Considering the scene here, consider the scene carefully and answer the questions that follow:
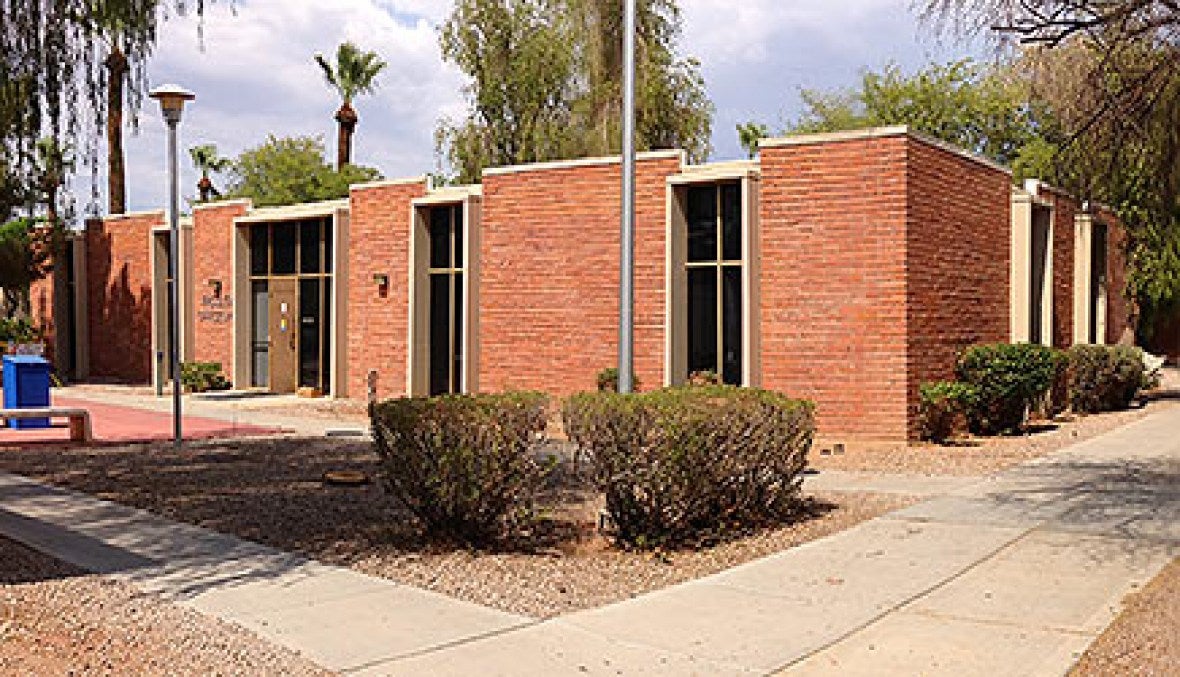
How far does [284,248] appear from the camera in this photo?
2492 cm

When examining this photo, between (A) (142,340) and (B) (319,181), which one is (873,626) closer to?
(A) (142,340)

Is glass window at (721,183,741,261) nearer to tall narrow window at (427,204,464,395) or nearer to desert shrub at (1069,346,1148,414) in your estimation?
tall narrow window at (427,204,464,395)

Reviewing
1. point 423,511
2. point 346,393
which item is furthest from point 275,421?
point 423,511

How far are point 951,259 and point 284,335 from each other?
14782 mm

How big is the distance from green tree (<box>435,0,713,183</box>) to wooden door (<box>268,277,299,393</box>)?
34.2ft

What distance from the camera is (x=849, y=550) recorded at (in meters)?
8.41

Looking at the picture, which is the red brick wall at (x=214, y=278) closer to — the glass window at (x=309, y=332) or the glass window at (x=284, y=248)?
the glass window at (x=284, y=248)

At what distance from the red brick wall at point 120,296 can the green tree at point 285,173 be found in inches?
706

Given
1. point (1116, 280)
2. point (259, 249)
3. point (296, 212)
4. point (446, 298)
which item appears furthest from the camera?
point (259, 249)

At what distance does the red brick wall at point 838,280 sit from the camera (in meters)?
14.8

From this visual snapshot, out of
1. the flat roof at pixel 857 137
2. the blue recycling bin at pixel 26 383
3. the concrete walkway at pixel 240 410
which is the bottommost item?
the concrete walkway at pixel 240 410

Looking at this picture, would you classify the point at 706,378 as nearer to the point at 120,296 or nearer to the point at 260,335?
the point at 260,335

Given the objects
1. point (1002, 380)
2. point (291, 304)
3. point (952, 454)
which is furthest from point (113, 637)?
point (291, 304)

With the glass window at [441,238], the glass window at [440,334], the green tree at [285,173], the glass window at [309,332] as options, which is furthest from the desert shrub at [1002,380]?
the green tree at [285,173]
